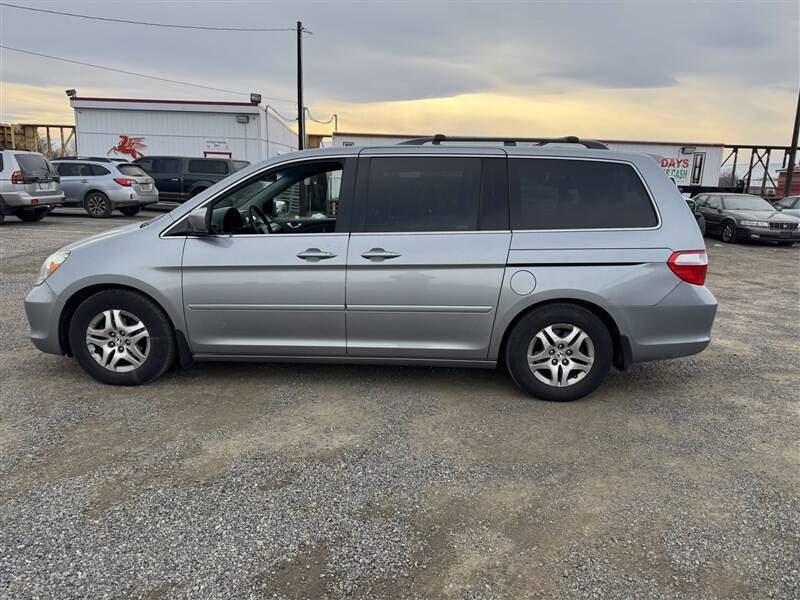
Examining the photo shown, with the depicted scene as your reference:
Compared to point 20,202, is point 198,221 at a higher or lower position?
higher

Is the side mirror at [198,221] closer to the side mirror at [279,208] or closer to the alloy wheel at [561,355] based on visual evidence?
the side mirror at [279,208]

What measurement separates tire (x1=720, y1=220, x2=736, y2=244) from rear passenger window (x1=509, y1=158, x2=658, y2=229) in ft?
44.4

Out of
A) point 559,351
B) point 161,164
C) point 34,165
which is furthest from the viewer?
point 161,164

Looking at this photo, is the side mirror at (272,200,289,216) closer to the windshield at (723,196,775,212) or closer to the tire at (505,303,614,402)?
the tire at (505,303,614,402)

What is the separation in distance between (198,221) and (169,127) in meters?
20.7

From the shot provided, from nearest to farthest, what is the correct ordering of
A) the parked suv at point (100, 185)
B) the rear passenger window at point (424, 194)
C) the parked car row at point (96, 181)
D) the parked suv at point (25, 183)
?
the rear passenger window at point (424, 194)
the parked suv at point (25, 183)
the parked car row at point (96, 181)
the parked suv at point (100, 185)

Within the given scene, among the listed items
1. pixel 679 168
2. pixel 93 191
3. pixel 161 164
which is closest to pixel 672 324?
pixel 93 191

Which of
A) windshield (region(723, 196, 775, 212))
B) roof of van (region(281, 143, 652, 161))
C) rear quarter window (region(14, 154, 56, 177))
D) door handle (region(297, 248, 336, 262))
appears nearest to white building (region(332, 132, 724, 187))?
windshield (region(723, 196, 775, 212))

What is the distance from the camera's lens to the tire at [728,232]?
1569 centimetres

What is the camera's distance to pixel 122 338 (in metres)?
4.20

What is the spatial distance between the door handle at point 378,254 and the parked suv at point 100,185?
46.5 feet

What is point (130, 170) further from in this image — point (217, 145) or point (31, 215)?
point (217, 145)

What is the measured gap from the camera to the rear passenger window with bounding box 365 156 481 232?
4.08 metres

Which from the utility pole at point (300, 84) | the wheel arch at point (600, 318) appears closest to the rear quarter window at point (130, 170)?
the utility pole at point (300, 84)
